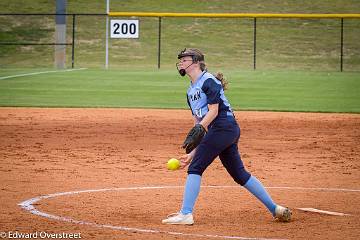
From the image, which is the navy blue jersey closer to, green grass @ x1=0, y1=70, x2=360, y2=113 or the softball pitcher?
the softball pitcher

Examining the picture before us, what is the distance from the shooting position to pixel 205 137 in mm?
9227

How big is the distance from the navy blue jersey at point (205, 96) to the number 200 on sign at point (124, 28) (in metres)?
28.3

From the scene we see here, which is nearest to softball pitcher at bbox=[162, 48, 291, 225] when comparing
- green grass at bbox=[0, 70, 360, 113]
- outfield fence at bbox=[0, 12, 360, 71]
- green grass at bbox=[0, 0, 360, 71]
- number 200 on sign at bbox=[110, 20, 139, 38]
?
green grass at bbox=[0, 70, 360, 113]

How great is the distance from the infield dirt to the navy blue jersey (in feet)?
3.89

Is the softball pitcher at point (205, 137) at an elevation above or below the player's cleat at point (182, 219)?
above

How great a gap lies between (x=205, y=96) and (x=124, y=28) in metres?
29.8

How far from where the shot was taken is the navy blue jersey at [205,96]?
29.8ft

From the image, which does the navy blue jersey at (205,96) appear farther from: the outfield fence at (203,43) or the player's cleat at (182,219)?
the outfield fence at (203,43)

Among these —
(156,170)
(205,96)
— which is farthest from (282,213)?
(156,170)

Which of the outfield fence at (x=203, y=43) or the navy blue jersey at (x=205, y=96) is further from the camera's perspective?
the outfield fence at (x=203, y=43)

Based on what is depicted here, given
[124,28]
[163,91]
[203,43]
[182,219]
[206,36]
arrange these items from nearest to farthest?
[182,219]
[163,91]
[124,28]
[203,43]
[206,36]

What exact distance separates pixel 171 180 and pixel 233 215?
2890mm

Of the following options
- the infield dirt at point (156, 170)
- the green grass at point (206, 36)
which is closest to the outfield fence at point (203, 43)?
the green grass at point (206, 36)

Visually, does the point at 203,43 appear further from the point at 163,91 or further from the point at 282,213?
the point at 282,213
